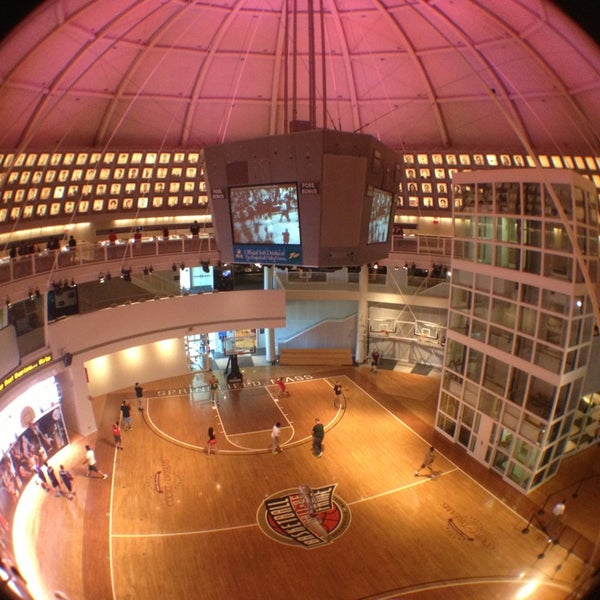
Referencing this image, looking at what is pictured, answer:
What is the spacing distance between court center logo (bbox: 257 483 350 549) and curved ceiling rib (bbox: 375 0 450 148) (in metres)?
16.9

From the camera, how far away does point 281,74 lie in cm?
2122

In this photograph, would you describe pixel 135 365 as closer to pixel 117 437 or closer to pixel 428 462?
pixel 117 437

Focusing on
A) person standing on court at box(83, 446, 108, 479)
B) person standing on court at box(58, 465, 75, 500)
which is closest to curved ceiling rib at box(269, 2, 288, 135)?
person standing on court at box(83, 446, 108, 479)

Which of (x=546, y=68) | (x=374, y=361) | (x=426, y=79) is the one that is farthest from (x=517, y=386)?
(x=426, y=79)

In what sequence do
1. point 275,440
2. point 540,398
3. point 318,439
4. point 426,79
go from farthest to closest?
point 426,79 → point 275,440 → point 318,439 → point 540,398

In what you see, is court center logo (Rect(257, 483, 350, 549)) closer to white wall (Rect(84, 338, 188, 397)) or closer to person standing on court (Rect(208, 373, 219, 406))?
person standing on court (Rect(208, 373, 219, 406))

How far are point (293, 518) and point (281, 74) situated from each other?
1851 centimetres

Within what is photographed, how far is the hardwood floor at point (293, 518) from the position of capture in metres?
11.0

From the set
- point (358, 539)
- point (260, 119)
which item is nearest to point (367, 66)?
point (260, 119)

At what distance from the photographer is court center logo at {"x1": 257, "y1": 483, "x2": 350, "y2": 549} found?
12.5 meters

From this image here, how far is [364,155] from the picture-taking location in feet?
25.3

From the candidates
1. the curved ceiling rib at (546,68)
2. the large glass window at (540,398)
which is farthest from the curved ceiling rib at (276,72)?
the large glass window at (540,398)

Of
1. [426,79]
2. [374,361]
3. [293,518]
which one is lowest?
[293,518]

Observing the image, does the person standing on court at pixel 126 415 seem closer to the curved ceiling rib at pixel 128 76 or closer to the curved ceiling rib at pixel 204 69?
the curved ceiling rib at pixel 128 76
